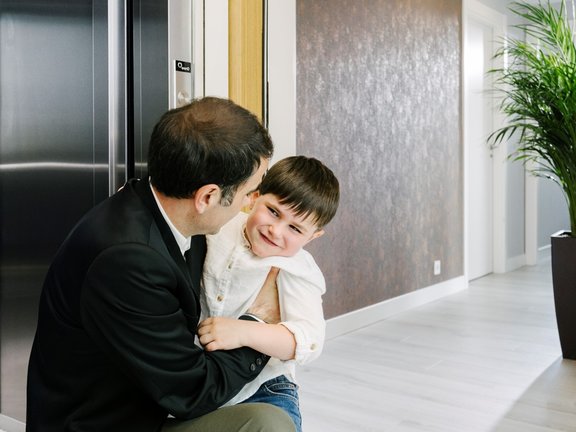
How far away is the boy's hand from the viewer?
115 cm

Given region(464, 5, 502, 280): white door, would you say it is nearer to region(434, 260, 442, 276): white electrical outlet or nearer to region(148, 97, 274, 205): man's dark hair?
region(434, 260, 442, 276): white electrical outlet

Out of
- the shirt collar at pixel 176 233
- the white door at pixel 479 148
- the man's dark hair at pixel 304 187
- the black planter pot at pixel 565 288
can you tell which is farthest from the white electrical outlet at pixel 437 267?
the shirt collar at pixel 176 233

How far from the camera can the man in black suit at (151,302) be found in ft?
3.34

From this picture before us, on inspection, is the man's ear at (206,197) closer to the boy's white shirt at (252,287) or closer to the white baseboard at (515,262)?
the boy's white shirt at (252,287)

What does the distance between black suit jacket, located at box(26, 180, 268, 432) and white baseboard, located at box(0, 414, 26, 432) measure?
103 centimetres

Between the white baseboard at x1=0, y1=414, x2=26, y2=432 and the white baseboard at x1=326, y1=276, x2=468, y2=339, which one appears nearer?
the white baseboard at x1=0, y1=414, x2=26, y2=432

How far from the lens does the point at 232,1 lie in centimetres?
171

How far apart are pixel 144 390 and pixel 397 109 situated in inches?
141

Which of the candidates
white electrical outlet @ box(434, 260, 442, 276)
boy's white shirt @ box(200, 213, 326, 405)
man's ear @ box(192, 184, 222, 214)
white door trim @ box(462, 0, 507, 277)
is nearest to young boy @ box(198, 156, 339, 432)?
boy's white shirt @ box(200, 213, 326, 405)

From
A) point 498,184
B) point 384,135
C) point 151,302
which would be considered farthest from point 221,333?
point 498,184

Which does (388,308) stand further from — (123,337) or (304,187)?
(123,337)

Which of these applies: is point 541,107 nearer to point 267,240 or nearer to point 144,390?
point 267,240

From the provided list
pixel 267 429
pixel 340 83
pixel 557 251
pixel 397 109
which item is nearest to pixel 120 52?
pixel 267 429

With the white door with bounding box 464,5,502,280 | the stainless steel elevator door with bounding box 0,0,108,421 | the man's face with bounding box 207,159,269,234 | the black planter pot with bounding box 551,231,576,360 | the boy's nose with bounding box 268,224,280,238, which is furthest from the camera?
the white door with bounding box 464,5,502,280
